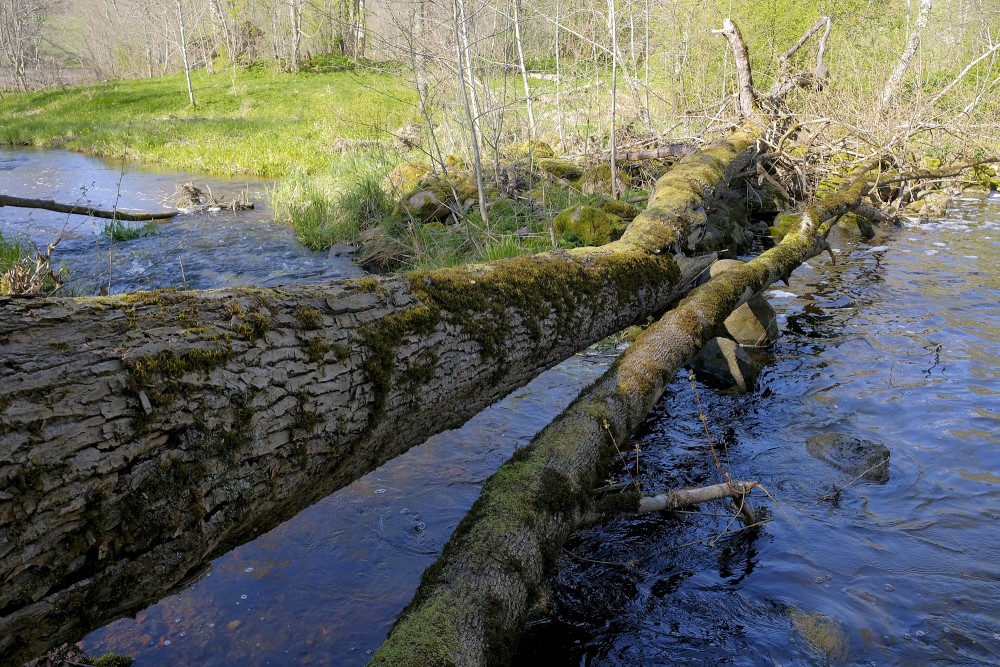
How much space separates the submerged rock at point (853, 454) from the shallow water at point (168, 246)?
4.77 metres

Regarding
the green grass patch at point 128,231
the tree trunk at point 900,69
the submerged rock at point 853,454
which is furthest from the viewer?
the tree trunk at point 900,69

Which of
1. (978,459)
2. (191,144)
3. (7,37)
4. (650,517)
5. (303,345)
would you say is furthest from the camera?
(7,37)

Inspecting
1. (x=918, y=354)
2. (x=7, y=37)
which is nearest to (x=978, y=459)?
(x=918, y=354)

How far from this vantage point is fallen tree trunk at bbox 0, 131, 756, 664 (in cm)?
150

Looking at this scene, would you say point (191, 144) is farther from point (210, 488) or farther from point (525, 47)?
point (210, 488)

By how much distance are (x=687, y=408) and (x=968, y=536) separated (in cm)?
185

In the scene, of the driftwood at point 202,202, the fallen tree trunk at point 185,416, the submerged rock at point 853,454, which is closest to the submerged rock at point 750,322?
the submerged rock at point 853,454

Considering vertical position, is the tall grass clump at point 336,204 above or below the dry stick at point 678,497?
above

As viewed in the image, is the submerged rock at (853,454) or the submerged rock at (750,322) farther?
the submerged rock at (750,322)

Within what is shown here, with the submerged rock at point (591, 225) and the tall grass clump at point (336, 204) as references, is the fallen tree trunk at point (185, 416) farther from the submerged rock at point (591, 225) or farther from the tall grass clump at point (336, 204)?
the tall grass clump at point (336, 204)

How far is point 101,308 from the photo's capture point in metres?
1.75

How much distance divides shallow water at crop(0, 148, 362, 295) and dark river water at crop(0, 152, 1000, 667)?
2.88m

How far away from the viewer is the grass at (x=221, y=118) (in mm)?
17906

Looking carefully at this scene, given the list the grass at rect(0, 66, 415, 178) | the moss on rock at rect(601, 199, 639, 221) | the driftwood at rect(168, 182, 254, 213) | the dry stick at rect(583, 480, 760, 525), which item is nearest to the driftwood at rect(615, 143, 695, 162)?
the moss on rock at rect(601, 199, 639, 221)
